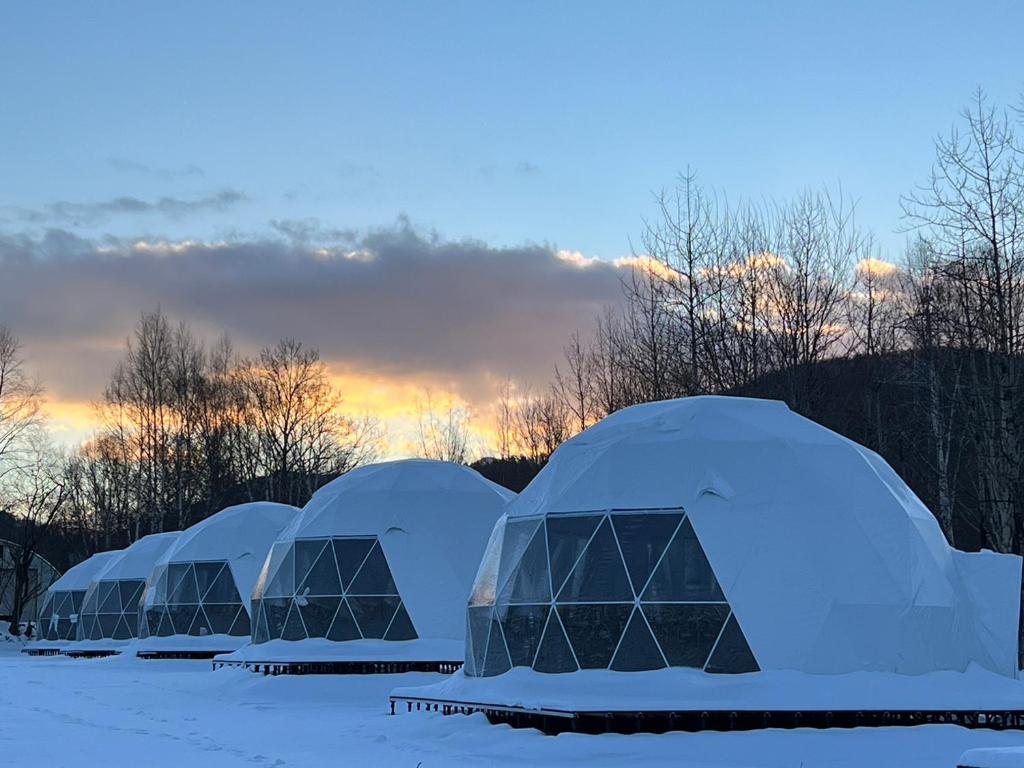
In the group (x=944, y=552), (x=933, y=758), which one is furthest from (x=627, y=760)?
(x=944, y=552)

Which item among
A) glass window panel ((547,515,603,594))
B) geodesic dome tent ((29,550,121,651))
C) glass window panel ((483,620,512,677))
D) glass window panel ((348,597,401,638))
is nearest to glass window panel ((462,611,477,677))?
glass window panel ((483,620,512,677))

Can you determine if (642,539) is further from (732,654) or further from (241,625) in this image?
(241,625)

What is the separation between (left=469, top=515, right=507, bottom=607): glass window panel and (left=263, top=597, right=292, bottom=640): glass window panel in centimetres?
1014

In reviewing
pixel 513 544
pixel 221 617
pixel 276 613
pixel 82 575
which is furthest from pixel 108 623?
pixel 513 544

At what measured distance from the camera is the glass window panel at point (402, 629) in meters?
27.7

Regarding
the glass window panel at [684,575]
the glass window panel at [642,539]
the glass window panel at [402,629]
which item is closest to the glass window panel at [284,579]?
the glass window panel at [402,629]

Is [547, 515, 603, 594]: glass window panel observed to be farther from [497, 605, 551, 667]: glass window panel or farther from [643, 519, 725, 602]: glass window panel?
[643, 519, 725, 602]: glass window panel

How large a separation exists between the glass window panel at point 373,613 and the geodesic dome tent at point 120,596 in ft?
69.3

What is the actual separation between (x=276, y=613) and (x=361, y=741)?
41.9 ft

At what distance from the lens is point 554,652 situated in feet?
57.8

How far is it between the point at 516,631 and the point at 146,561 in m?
33.2

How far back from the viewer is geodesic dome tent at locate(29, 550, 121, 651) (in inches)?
2128

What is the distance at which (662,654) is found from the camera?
16.8 metres

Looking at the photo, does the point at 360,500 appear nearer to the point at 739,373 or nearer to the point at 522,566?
the point at 522,566
